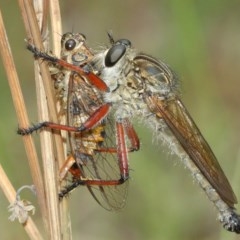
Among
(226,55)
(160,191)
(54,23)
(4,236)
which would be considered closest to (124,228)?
(160,191)

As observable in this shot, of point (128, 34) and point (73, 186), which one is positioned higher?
point (128, 34)

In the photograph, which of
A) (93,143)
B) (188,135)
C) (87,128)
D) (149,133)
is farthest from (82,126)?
(149,133)

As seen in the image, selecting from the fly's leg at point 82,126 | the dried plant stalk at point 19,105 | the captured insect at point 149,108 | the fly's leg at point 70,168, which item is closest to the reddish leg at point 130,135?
the captured insect at point 149,108

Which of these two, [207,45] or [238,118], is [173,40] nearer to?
[207,45]

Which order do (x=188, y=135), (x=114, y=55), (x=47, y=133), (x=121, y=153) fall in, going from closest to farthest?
(x=47, y=133), (x=114, y=55), (x=121, y=153), (x=188, y=135)

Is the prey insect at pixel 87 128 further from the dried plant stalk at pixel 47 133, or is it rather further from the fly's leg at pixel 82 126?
the dried plant stalk at pixel 47 133

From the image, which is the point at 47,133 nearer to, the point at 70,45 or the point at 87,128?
the point at 87,128

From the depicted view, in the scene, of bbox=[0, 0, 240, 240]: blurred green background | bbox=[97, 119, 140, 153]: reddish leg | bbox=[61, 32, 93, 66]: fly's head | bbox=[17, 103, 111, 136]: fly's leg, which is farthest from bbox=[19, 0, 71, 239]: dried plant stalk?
bbox=[0, 0, 240, 240]: blurred green background
